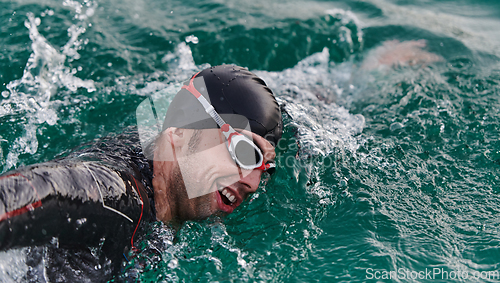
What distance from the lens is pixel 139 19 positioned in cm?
646

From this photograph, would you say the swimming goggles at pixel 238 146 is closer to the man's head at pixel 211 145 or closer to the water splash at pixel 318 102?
the man's head at pixel 211 145

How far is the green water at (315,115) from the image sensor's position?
114 inches

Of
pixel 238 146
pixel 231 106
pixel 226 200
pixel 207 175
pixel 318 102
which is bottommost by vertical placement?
pixel 226 200

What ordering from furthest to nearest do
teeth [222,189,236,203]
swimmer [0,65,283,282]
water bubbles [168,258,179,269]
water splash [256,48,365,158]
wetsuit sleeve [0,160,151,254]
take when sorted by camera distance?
water splash [256,48,365,158] → teeth [222,189,236,203] → water bubbles [168,258,179,269] → swimmer [0,65,283,282] → wetsuit sleeve [0,160,151,254]

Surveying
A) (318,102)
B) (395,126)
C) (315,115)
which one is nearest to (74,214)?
(315,115)

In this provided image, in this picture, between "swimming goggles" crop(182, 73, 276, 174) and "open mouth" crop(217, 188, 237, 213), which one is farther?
"open mouth" crop(217, 188, 237, 213)

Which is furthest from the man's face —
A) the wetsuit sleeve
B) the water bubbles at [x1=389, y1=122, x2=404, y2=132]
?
the water bubbles at [x1=389, y1=122, x2=404, y2=132]

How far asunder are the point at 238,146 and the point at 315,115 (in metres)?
1.83

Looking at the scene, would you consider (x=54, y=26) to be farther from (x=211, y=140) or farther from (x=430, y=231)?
(x=430, y=231)

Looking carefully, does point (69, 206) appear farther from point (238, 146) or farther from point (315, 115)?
point (315, 115)

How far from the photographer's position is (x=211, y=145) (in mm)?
2895

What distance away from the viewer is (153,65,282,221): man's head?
289 centimetres

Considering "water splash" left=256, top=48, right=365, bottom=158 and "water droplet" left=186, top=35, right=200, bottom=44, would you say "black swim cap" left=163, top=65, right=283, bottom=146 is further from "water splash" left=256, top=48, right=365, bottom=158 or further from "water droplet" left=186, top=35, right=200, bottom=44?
"water droplet" left=186, top=35, right=200, bottom=44

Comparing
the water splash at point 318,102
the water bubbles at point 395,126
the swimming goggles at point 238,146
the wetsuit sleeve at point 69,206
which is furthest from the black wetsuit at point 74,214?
the water bubbles at point 395,126
